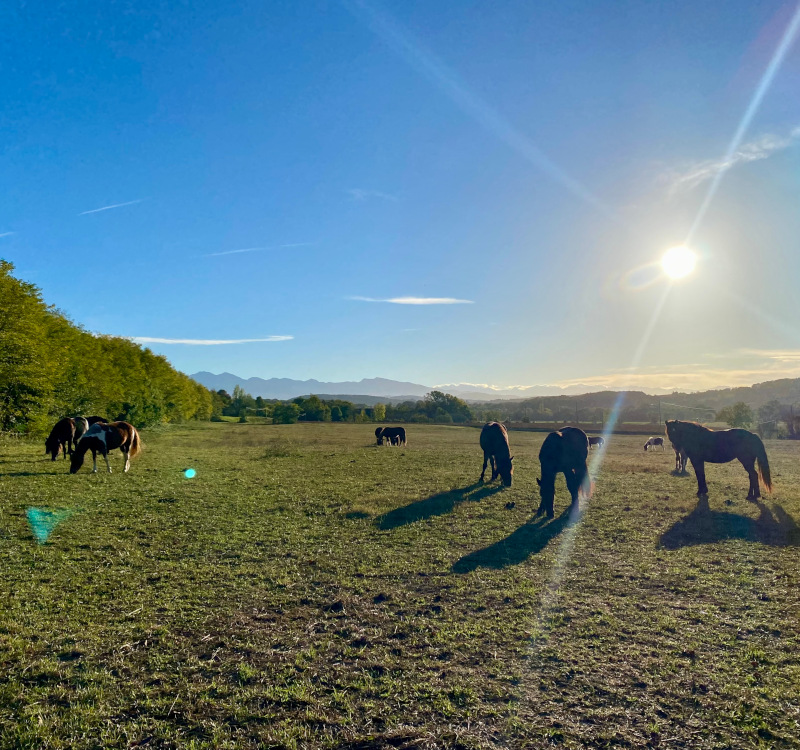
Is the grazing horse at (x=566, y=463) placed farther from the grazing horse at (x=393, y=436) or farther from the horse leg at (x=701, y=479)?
the grazing horse at (x=393, y=436)

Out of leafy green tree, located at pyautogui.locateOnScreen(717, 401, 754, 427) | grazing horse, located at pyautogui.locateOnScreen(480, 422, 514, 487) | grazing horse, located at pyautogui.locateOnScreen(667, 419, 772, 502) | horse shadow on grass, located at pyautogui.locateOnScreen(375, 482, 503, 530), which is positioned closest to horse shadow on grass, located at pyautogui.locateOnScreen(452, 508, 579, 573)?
horse shadow on grass, located at pyautogui.locateOnScreen(375, 482, 503, 530)

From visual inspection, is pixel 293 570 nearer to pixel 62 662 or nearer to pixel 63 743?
pixel 62 662

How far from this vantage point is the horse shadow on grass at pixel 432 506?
1078 cm

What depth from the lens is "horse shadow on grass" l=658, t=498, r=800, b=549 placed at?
29.8ft

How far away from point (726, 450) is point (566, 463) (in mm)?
5175

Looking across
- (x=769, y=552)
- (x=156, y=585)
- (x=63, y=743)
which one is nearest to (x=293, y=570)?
(x=156, y=585)

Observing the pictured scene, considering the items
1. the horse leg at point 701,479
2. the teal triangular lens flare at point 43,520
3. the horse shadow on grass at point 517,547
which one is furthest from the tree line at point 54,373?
the horse leg at point 701,479

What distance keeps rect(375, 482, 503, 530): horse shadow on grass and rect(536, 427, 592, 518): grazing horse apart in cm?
243

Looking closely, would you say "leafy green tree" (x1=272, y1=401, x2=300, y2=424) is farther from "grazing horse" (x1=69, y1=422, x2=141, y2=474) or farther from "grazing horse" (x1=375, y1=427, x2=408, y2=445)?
"grazing horse" (x1=69, y1=422, x2=141, y2=474)

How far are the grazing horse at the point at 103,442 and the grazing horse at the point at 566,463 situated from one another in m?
16.1

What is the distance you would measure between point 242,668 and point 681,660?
456 cm

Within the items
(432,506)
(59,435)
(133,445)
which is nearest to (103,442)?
(133,445)

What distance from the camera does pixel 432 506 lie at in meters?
12.3

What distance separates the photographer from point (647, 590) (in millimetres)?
6598
